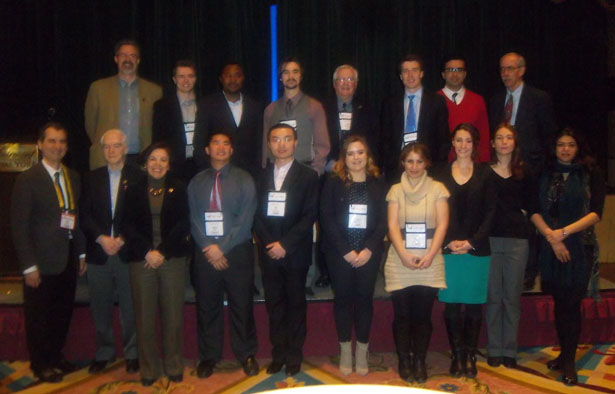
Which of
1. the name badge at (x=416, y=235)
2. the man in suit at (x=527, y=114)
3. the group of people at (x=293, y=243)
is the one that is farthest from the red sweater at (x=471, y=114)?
the name badge at (x=416, y=235)

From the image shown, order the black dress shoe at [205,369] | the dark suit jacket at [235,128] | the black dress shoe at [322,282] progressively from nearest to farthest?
the black dress shoe at [205,369] < the dark suit jacket at [235,128] < the black dress shoe at [322,282]

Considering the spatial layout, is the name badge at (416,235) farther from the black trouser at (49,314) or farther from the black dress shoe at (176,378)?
the black trouser at (49,314)

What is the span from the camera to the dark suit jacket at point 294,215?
3047 mm

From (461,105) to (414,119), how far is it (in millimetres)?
366

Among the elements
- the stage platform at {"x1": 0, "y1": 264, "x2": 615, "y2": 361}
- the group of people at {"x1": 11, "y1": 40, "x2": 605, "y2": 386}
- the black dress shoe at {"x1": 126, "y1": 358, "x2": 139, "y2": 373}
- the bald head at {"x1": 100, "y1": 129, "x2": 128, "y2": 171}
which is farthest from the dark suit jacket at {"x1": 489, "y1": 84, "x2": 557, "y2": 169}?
the black dress shoe at {"x1": 126, "y1": 358, "x2": 139, "y2": 373}

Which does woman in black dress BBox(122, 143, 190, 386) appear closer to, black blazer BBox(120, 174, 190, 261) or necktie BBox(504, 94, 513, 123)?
black blazer BBox(120, 174, 190, 261)

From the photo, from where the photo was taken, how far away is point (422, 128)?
346cm

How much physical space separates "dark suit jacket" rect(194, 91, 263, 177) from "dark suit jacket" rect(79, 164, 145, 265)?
0.46 m

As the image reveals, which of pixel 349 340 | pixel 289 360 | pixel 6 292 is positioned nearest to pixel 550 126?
pixel 349 340

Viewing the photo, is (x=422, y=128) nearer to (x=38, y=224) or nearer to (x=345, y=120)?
(x=345, y=120)

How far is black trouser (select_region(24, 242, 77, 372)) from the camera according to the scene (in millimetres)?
3061

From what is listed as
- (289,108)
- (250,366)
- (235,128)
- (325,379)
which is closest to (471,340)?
(325,379)

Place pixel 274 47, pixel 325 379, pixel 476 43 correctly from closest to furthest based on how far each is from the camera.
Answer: pixel 325 379, pixel 274 47, pixel 476 43

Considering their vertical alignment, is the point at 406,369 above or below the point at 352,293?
below
